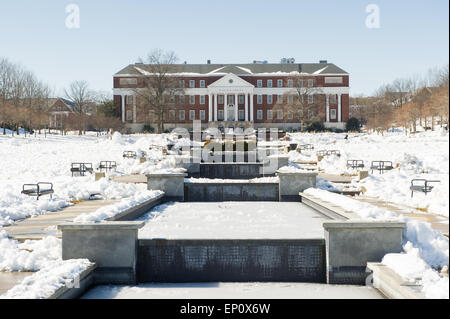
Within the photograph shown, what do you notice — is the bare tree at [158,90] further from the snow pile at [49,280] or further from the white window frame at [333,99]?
the snow pile at [49,280]

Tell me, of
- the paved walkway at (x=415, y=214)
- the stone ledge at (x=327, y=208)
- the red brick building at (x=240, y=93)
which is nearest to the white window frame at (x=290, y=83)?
the red brick building at (x=240, y=93)

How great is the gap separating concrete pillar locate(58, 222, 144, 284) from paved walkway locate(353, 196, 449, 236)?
570cm

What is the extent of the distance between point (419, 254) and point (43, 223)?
7843 millimetres

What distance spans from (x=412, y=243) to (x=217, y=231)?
3.74 meters

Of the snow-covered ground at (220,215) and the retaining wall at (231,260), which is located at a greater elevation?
the snow-covered ground at (220,215)

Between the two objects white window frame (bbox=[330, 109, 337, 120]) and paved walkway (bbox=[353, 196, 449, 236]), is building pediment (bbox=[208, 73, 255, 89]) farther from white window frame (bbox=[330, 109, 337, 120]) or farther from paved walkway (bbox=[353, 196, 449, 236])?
paved walkway (bbox=[353, 196, 449, 236])

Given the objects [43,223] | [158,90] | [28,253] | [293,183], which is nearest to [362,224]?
[28,253]

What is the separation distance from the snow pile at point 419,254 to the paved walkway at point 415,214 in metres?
0.92

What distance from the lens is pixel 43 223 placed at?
991cm

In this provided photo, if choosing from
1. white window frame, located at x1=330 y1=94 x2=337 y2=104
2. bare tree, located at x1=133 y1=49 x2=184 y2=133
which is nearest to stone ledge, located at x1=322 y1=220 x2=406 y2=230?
bare tree, located at x1=133 y1=49 x2=184 y2=133

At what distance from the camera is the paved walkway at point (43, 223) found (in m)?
8.67

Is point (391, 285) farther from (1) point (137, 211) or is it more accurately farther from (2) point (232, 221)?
(1) point (137, 211)
